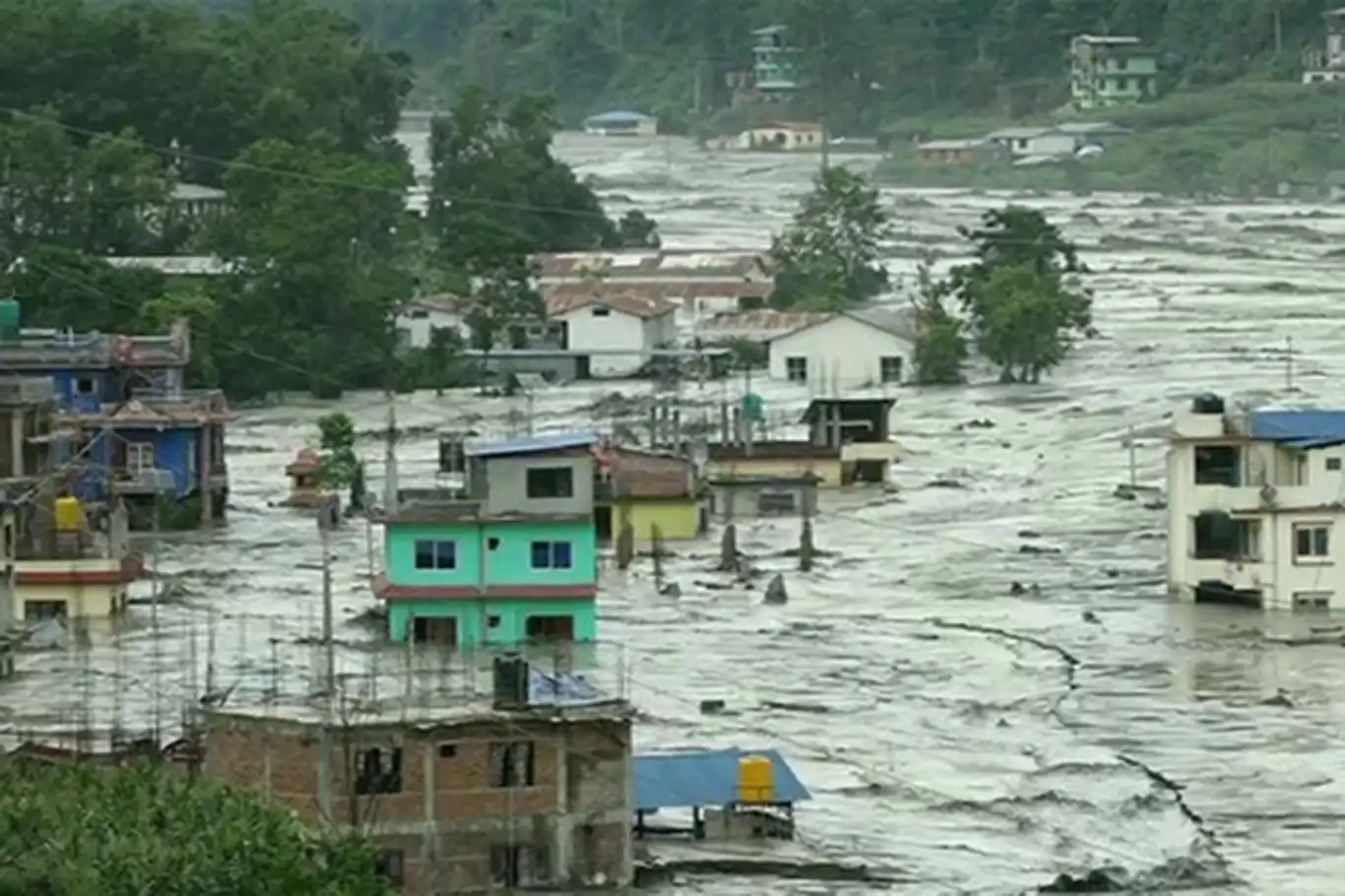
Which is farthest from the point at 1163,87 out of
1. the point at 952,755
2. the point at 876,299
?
the point at 952,755

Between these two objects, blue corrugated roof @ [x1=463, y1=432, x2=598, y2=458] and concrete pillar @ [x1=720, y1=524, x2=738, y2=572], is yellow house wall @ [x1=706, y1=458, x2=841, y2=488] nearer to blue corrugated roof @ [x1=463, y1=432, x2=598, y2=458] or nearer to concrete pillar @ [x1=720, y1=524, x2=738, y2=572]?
concrete pillar @ [x1=720, y1=524, x2=738, y2=572]

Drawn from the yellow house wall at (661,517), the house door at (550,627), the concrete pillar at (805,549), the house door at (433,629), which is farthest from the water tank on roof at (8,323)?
the house door at (550,627)

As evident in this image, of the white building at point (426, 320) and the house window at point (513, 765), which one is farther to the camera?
the white building at point (426, 320)

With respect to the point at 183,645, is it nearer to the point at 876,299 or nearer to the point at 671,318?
the point at 671,318

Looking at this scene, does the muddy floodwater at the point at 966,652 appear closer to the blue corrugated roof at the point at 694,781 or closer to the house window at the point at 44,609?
the blue corrugated roof at the point at 694,781

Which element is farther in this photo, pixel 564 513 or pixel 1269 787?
pixel 564 513

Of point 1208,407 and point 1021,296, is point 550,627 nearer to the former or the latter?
point 1208,407

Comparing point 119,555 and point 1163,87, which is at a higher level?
point 1163,87

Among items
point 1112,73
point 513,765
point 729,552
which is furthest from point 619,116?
point 513,765
